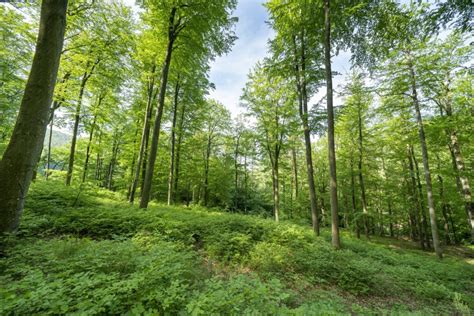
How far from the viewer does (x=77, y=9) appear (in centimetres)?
822

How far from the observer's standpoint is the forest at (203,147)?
8.96ft

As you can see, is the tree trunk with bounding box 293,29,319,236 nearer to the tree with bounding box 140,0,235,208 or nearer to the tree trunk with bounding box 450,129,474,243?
the tree with bounding box 140,0,235,208

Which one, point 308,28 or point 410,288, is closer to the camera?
point 410,288

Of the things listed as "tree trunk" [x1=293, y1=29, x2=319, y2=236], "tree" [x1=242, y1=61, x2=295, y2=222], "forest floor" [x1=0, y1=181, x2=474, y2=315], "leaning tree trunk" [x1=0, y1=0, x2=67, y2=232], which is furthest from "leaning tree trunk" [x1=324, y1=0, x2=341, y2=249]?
"leaning tree trunk" [x1=0, y1=0, x2=67, y2=232]

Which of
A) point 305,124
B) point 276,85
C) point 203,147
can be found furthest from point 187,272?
point 203,147

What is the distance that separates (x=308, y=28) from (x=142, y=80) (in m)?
9.33

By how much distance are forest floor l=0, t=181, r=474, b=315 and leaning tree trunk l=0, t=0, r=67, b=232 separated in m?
0.63

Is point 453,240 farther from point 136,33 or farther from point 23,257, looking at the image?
point 136,33

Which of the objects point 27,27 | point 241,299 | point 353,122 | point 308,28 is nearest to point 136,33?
point 27,27

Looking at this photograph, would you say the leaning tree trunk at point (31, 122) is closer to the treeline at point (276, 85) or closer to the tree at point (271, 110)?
the treeline at point (276, 85)

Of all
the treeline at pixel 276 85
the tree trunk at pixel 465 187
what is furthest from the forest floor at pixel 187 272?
the tree trunk at pixel 465 187

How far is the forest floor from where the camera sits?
2.07 m

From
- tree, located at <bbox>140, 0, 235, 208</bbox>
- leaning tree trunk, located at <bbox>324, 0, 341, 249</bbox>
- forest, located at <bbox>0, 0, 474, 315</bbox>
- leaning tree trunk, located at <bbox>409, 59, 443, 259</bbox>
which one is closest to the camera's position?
forest, located at <bbox>0, 0, 474, 315</bbox>

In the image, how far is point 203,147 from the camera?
18.4 m
